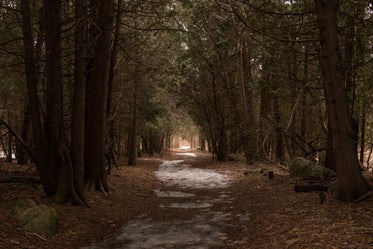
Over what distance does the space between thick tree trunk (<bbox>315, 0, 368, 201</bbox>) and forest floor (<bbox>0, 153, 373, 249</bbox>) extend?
1.27 feet

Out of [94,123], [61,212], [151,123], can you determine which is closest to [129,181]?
[94,123]

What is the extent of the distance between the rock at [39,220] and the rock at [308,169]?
7090 millimetres

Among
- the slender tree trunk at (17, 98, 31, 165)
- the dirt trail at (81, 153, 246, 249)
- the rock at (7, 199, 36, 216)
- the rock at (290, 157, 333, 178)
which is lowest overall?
the dirt trail at (81, 153, 246, 249)

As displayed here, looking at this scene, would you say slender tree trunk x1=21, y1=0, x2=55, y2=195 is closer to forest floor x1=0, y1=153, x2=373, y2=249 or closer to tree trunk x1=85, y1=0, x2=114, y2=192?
forest floor x1=0, y1=153, x2=373, y2=249

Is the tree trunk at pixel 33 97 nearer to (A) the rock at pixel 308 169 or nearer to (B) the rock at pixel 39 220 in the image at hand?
(B) the rock at pixel 39 220

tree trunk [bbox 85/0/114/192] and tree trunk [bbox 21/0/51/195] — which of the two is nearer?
tree trunk [bbox 21/0/51/195]

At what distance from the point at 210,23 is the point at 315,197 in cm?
1174

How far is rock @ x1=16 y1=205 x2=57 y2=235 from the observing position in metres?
5.10

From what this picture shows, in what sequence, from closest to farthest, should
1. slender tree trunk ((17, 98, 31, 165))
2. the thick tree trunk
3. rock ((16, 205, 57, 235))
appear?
rock ((16, 205, 57, 235)), the thick tree trunk, slender tree trunk ((17, 98, 31, 165))

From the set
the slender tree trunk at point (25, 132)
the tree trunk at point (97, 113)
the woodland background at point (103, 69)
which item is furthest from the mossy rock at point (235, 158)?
the tree trunk at point (97, 113)

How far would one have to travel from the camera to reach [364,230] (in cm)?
414

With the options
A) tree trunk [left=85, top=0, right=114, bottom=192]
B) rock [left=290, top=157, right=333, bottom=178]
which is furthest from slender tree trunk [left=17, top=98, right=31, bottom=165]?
rock [left=290, top=157, right=333, bottom=178]

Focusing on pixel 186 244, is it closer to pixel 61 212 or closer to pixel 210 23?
pixel 61 212

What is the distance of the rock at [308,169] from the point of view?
872 cm
